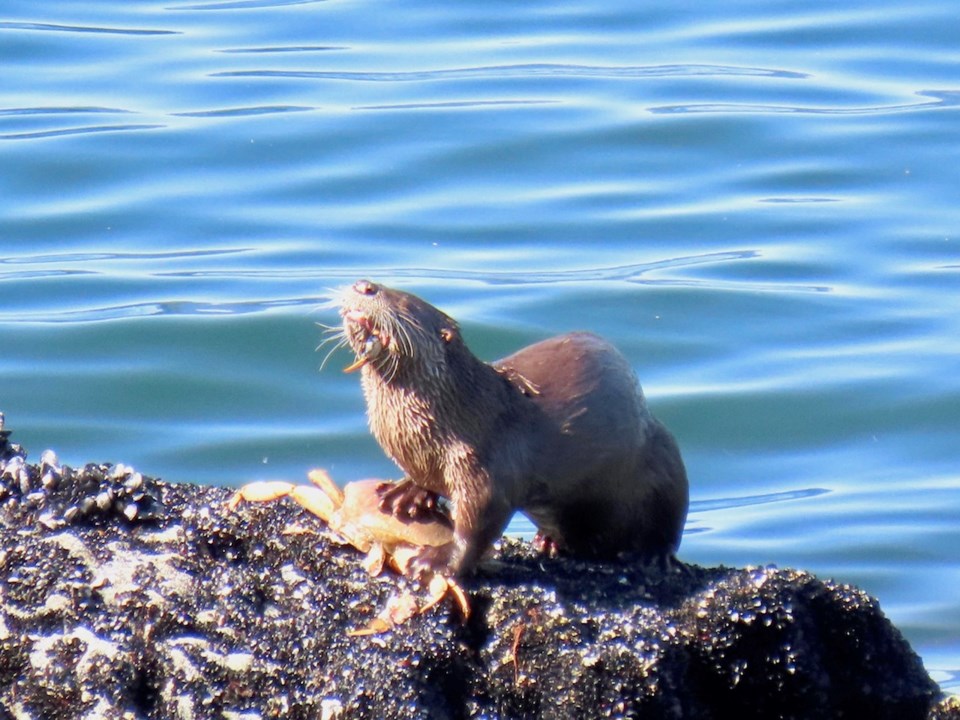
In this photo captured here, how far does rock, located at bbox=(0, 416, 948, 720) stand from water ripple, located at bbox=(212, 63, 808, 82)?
1104 cm

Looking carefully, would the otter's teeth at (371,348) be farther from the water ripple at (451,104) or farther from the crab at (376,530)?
the water ripple at (451,104)

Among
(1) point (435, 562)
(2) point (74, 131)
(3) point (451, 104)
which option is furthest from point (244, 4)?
(1) point (435, 562)

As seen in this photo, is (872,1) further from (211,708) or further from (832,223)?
(211,708)

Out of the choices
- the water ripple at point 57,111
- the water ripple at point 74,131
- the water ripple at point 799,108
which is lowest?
the water ripple at point 74,131

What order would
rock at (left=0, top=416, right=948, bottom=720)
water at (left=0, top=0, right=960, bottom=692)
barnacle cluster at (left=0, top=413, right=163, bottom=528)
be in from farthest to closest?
water at (left=0, top=0, right=960, bottom=692) < barnacle cluster at (left=0, top=413, right=163, bottom=528) < rock at (left=0, top=416, right=948, bottom=720)

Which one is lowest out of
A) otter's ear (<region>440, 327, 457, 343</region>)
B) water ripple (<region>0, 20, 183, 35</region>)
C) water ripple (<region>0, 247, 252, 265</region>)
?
otter's ear (<region>440, 327, 457, 343</region>)

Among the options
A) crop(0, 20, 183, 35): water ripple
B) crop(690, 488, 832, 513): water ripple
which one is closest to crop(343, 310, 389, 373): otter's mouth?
crop(690, 488, 832, 513): water ripple

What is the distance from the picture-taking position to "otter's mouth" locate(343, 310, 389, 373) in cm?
422

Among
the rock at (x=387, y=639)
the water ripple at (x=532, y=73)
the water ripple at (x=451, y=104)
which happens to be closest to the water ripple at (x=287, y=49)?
the water ripple at (x=532, y=73)

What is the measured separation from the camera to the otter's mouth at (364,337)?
4.22 m

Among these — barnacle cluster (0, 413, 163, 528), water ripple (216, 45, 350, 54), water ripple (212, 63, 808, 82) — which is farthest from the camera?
water ripple (216, 45, 350, 54)

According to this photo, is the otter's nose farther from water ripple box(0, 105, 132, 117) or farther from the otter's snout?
water ripple box(0, 105, 132, 117)

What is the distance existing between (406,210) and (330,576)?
26.0 feet

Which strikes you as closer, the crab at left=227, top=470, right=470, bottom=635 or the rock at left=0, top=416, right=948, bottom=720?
the rock at left=0, top=416, right=948, bottom=720
